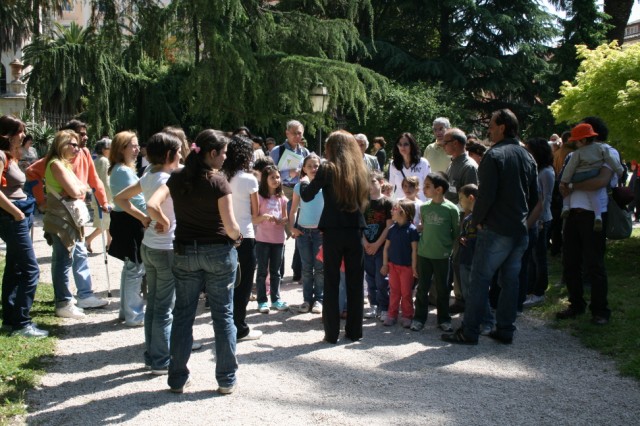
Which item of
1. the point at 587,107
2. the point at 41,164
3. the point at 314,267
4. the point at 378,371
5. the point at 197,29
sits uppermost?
the point at 197,29

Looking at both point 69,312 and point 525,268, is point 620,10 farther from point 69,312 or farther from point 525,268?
point 69,312

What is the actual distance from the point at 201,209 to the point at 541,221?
4667 millimetres

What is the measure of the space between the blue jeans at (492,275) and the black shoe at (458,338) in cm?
3

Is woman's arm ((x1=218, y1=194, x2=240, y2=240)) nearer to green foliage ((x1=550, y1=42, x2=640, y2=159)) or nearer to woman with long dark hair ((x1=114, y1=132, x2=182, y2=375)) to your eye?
woman with long dark hair ((x1=114, y1=132, x2=182, y2=375))

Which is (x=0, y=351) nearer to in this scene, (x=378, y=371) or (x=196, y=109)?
(x=378, y=371)

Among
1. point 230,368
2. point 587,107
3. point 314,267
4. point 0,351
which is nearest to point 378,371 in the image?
point 230,368

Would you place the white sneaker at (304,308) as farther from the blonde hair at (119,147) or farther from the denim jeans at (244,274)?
the blonde hair at (119,147)

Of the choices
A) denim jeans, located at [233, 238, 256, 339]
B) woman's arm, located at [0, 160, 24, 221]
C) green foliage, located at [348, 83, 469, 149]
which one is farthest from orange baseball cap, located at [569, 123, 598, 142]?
green foliage, located at [348, 83, 469, 149]

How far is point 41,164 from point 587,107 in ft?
24.6

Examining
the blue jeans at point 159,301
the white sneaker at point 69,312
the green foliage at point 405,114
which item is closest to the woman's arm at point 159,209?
the blue jeans at point 159,301

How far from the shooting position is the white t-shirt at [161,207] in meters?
5.16

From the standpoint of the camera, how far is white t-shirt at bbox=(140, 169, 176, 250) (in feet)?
16.9

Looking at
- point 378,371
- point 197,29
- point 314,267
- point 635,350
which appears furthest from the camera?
point 197,29

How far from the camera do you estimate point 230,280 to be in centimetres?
470
